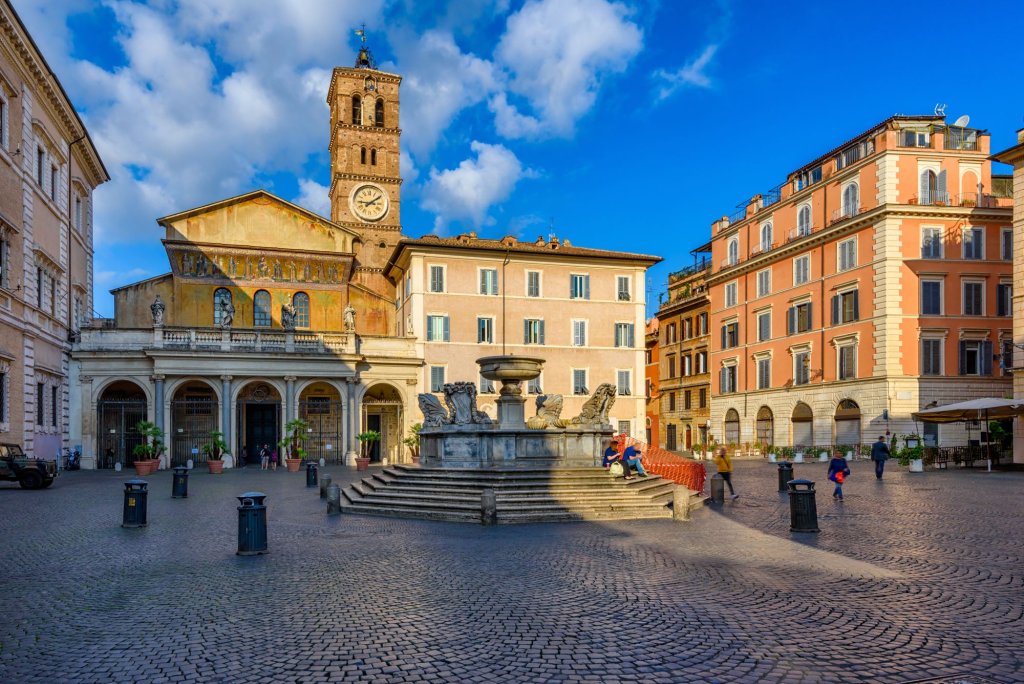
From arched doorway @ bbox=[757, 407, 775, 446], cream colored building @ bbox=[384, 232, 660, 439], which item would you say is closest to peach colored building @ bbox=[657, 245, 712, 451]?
arched doorway @ bbox=[757, 407, 775, 446]

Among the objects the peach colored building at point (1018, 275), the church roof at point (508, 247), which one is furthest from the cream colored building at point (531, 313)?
the peach colored building at point (1018, 275)

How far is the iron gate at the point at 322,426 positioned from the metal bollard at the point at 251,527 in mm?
28631

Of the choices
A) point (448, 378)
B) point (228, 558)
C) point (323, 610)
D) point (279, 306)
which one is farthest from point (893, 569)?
point (279, 306)

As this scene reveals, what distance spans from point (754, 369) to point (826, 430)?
27.2 ft

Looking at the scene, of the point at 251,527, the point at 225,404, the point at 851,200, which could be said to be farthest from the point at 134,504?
the point at 851,200

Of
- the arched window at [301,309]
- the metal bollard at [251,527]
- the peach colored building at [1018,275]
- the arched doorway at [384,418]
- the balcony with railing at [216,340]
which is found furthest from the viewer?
the arched window at [301,309]

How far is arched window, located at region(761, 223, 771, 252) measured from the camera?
49125 millimetres

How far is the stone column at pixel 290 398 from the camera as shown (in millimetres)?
36344

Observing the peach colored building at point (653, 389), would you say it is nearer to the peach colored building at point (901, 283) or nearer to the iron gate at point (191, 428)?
the peach colored building at point (901, 283)

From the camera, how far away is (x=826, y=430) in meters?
42.4

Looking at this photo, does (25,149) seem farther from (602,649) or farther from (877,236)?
(877,236)

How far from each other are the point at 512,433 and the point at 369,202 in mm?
50635

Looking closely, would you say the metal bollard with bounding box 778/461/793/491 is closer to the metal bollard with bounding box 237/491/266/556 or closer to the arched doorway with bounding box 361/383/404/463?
the metal bollard with bounding box 237/491/266/556

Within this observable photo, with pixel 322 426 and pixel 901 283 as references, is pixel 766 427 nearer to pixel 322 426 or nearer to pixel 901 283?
pixel 901 283
